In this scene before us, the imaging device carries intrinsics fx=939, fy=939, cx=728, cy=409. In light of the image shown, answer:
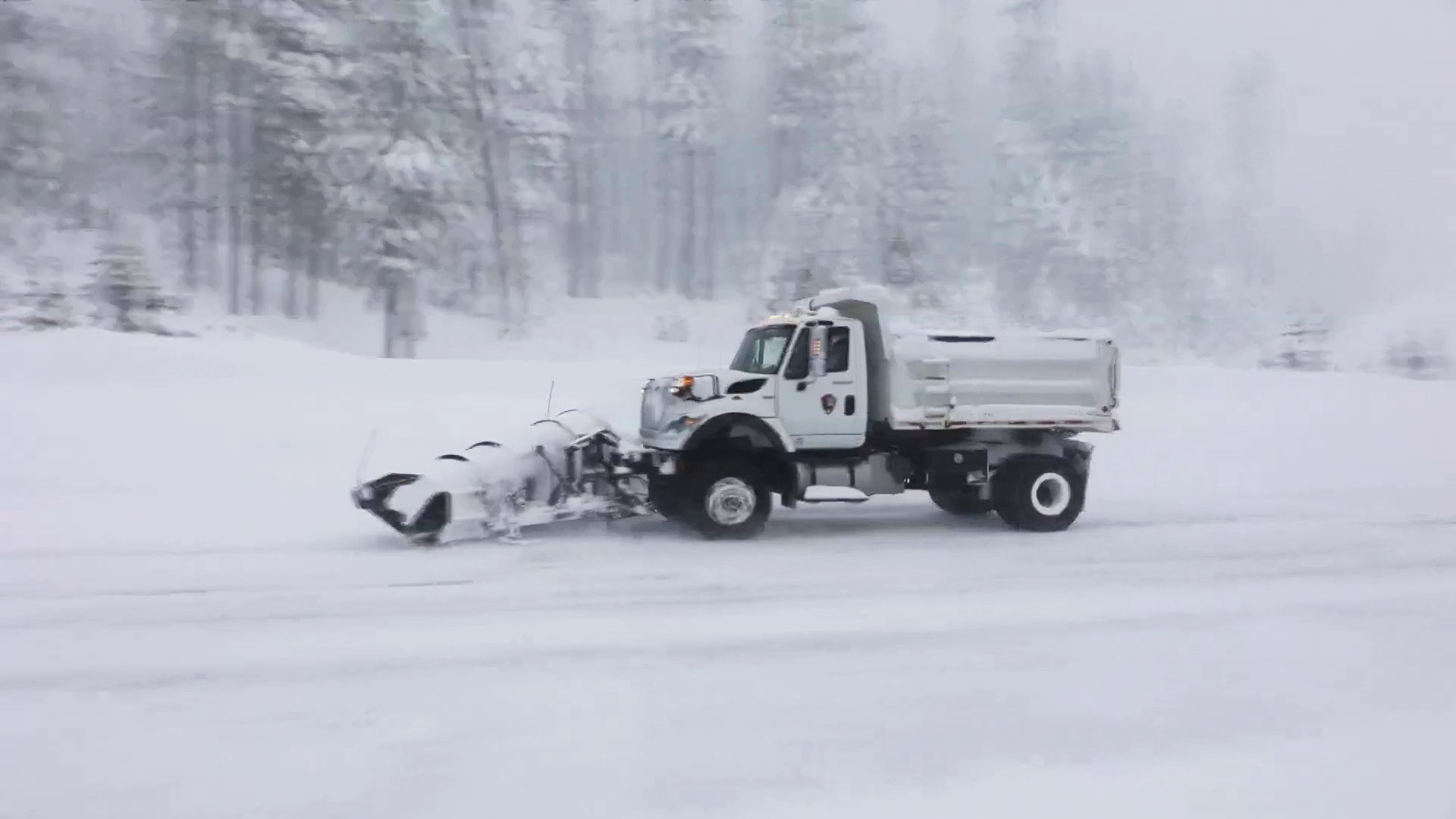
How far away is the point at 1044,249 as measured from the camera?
45.2 m

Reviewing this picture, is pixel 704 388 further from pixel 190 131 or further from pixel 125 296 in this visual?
pixel 190 131

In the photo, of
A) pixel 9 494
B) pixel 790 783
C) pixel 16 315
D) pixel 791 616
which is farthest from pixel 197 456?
pixel 16 315

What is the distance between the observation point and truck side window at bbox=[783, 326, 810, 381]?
959 cm

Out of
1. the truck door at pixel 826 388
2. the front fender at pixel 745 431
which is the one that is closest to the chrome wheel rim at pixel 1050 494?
the truck door at pixel 826 388

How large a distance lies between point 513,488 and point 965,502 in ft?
16.9

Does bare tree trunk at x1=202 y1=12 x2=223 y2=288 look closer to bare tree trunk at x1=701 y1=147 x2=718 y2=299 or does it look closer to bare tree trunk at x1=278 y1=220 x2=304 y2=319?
bare tree trunk at x1=278 y1=220 x2=304 y2=319

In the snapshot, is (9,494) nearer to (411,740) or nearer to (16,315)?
(411,740)

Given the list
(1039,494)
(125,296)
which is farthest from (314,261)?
(1039,494)

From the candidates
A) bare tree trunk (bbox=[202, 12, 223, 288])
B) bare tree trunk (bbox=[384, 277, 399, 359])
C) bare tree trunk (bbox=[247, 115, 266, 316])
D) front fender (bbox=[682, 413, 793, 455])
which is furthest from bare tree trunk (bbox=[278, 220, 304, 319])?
front fender (bbox=[682, 413, 793, 455])

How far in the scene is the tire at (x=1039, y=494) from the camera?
999 cm

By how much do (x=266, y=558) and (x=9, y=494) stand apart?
14.9 feet

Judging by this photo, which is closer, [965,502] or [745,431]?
[745,431]

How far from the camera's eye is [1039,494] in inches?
400

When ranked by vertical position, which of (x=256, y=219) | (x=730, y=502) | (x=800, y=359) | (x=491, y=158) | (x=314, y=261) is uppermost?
(x=491, y=158)
